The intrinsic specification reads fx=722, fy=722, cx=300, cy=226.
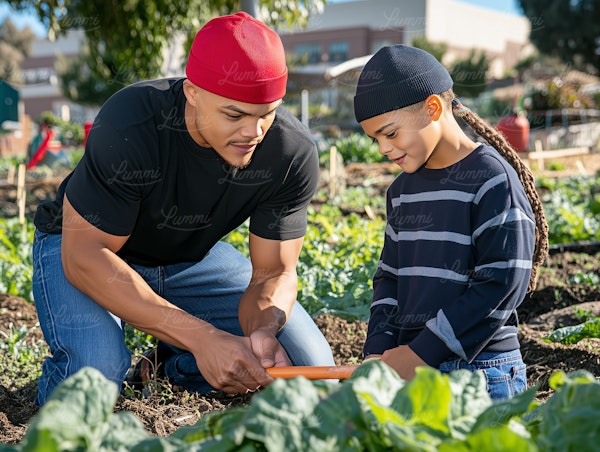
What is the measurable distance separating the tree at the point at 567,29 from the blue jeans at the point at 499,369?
96.6ft

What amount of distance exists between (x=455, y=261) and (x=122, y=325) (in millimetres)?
1488

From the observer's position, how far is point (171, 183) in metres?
2.88

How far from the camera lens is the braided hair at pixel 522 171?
2559 mm

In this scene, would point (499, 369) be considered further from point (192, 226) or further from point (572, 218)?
point (572, 218)

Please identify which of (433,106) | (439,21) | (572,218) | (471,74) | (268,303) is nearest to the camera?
(433,106)

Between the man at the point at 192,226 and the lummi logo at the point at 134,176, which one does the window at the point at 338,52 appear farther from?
the lummi logo at the point at 134,176

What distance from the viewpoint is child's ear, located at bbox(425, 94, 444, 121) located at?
2348 mm

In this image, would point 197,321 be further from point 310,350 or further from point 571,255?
point 571,255

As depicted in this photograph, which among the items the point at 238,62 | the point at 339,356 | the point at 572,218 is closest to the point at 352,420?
the point at 238,62

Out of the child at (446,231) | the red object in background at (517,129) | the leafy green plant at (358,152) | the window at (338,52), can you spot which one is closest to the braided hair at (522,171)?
the child at (446,231)

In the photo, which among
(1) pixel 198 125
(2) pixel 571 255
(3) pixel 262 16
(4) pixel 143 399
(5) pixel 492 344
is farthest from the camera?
(3) pixel 262 16

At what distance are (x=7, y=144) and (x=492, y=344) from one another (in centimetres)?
2492

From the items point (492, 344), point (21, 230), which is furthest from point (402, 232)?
point (21, 230)

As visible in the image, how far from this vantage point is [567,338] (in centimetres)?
315
